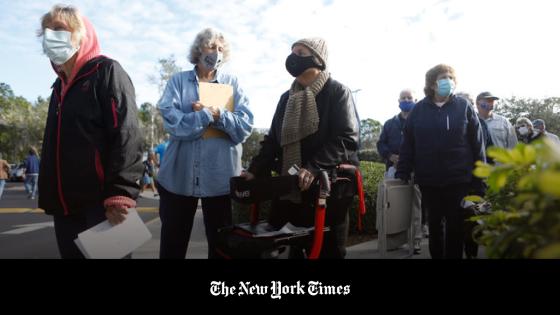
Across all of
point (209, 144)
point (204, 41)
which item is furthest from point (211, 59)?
point (209, 144)

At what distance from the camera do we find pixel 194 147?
265cm

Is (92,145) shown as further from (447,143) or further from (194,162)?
(447,143)

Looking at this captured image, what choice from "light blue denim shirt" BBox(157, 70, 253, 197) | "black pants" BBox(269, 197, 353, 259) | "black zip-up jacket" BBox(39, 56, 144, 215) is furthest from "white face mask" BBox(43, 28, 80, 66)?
"black pants" BBox(269, 197, 353, 259)

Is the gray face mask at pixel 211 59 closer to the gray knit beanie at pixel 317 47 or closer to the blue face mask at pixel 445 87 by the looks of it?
the gray knit beanie at pixel 317 47

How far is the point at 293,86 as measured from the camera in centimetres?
275

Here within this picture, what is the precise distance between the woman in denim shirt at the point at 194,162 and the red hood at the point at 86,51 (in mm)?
585

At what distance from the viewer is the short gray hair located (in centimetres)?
278

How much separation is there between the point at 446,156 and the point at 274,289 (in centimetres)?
221

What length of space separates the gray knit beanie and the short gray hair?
55cm

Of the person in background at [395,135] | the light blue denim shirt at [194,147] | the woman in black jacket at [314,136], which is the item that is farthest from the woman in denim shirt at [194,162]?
the person in background at [395,135]

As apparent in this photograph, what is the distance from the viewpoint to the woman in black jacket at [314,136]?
2.39m

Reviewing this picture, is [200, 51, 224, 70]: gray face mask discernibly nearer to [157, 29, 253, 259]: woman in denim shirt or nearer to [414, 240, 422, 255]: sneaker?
[157, 29, 253, 259]: woman in denim shirt

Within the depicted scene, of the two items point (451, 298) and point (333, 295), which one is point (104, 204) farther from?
point (451, 298)

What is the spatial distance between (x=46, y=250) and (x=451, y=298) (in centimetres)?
619
